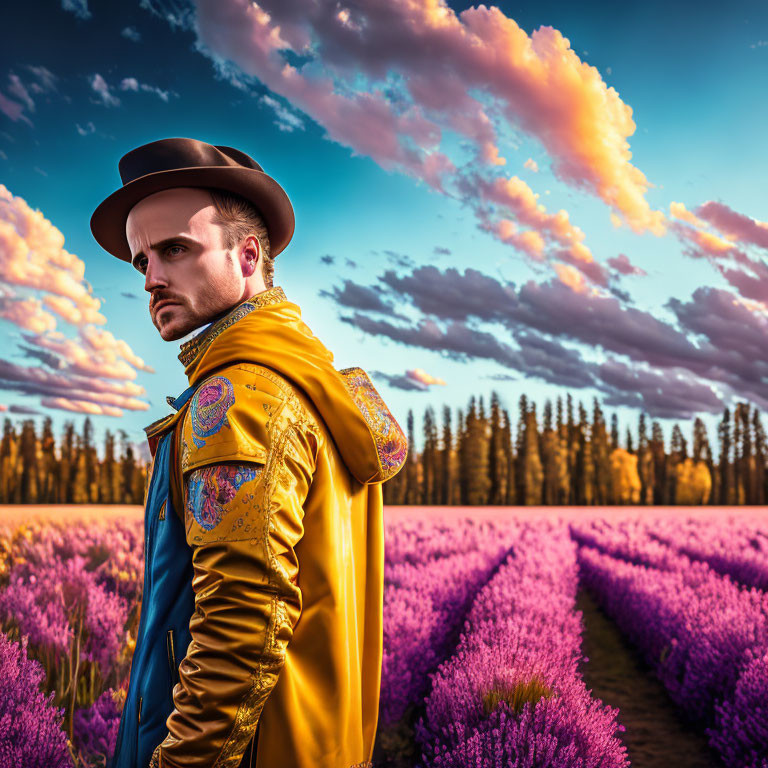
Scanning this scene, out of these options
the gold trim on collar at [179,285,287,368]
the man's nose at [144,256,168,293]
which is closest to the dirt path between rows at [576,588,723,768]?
the gold trim on collar at [179,285,287,368]

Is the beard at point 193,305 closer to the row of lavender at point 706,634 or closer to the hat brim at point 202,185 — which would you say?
the hat brim at point 202,185

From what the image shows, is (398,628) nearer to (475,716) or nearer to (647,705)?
(475,716)

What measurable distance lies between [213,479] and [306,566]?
36 cm

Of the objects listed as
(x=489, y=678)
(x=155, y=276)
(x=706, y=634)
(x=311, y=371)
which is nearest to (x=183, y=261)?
(x=155, y=276)

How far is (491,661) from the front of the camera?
10.6 ft

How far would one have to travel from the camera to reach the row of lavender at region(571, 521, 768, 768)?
370 centimetres

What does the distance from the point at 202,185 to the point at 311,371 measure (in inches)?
27.4

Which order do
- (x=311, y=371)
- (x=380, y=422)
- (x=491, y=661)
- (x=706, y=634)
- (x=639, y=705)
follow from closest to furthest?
(x=311, y=371) < (x=380, y=422) < (x=491, y=661) < (x=706, y=634) < (x=639, y=705)

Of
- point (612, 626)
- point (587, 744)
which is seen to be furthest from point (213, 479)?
point (612, 626)

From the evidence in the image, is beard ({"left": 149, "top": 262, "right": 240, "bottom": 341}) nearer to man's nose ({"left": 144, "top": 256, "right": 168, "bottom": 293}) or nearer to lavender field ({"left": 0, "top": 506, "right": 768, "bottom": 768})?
man's nose ({"left": 144, "top": 256, "right": 168, "bottom": 293})

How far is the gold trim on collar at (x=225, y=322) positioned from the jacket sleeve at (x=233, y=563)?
34cm

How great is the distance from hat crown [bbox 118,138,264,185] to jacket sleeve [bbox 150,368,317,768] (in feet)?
2.47

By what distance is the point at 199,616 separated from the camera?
1238mm

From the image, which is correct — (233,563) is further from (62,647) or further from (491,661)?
(62,647)
